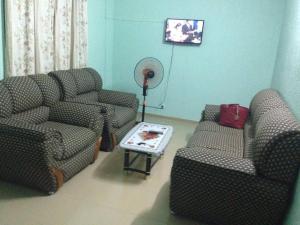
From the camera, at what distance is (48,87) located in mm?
2930

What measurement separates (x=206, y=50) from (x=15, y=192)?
11.4ft

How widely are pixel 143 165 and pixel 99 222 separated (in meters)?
1.07

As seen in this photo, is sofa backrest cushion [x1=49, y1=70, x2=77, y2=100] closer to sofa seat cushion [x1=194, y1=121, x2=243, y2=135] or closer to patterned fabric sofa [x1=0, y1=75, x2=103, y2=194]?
patterned fabric sofa [x1=0, y1=75, x2=103, y2=194]

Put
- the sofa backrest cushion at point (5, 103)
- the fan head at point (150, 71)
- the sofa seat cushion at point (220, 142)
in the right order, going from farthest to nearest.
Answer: the fan head at point (150, 71)
the sofa seat cushion at point (220, 142)
the sofa backrest cushion at point (5, 103)

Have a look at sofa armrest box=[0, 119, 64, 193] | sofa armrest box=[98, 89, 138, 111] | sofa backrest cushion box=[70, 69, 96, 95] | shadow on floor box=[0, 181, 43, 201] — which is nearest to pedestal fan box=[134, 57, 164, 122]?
sofa armrest box=[98, 89, 138, 111]

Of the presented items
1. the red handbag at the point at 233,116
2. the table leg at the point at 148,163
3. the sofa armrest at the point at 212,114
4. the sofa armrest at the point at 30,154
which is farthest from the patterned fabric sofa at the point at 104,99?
the red handbag at the point at 233,116

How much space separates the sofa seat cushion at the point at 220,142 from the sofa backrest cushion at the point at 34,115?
1.59 meters

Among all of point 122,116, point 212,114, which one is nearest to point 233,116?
point 212,114

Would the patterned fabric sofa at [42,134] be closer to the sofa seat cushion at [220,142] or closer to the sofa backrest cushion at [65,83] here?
the sofa backrest cushion at [65,83]

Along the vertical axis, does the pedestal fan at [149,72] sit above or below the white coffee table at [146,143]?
above

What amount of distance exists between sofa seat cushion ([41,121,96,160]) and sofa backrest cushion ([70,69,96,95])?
77 centimetres

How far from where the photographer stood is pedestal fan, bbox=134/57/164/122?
368 cm

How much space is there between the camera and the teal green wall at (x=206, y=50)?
4.13 m

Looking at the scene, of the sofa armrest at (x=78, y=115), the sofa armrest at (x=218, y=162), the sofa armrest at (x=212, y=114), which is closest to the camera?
the sofa armrest at (x=218, y=162)
